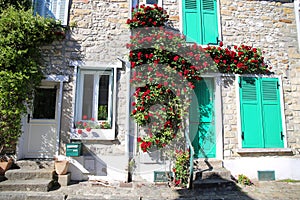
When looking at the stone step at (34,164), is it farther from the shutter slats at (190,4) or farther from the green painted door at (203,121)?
the shutter slats at (190,4)

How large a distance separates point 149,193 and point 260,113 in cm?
342

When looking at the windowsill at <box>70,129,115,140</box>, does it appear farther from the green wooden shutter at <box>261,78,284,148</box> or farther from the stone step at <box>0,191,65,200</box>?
the green wooden shutter at <box>261,78,284,148</box>

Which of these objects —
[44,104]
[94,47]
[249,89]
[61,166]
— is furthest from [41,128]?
[249,89]

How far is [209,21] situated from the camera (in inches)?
219

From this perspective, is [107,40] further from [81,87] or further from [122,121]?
[122,121]

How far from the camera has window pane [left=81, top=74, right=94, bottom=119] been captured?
500 cm

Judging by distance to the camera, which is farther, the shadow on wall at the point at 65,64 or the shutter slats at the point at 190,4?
the shutter slats at the point at 190,4

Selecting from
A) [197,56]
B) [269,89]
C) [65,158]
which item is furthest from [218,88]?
[65,158]

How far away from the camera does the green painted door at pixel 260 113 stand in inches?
203

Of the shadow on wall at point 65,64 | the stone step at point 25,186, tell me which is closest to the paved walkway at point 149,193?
the stone step at point 25,186

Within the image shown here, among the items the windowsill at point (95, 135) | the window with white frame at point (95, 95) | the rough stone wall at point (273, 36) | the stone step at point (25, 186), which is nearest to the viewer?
the stone step at point (25, 186)

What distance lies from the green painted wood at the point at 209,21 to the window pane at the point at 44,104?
4.20 metres

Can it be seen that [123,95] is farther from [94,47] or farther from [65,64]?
[65,64]

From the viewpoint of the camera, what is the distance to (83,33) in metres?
5.14
